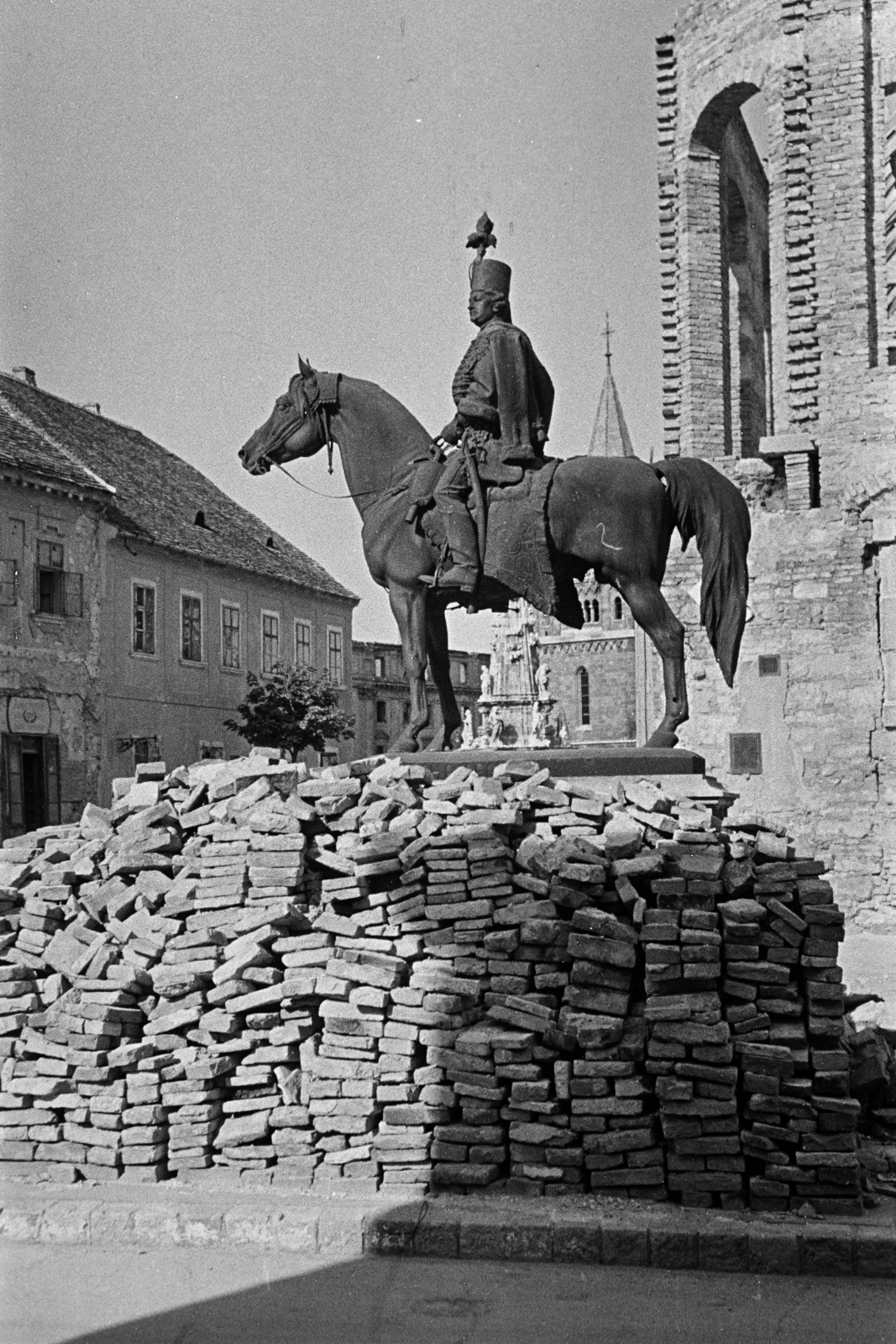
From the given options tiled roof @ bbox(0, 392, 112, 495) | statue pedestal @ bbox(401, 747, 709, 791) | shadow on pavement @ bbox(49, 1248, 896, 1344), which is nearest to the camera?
shadow on pavement @ bbox(49, 1248, 896, 1344)

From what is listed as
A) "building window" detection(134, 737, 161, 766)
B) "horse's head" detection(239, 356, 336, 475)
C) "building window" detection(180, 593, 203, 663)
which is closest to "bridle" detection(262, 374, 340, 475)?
"horse's head" detection(239, 356, 336, 475)

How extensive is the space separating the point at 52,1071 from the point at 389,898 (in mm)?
1902

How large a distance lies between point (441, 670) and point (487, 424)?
175 centimetres

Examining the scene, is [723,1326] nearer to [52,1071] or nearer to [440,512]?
[52,1071]

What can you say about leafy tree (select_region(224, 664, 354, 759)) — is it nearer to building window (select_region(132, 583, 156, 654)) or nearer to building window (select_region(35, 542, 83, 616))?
building window (select_region(132, 583, 156, 654))

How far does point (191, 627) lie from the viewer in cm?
2916

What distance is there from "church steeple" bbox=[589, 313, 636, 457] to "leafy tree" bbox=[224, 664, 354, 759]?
44.8m

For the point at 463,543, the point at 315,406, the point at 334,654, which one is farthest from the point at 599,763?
the point at 334,654

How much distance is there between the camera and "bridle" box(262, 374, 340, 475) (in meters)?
9.16

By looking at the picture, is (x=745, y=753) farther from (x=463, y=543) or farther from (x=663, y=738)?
(x=463, y=543)

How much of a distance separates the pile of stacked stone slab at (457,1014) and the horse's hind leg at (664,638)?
1481 mm

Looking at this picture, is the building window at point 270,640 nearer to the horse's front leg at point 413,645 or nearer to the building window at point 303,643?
the building window at point 303,643

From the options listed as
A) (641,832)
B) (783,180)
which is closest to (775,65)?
(783,180)

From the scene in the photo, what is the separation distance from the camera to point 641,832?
270 inches
